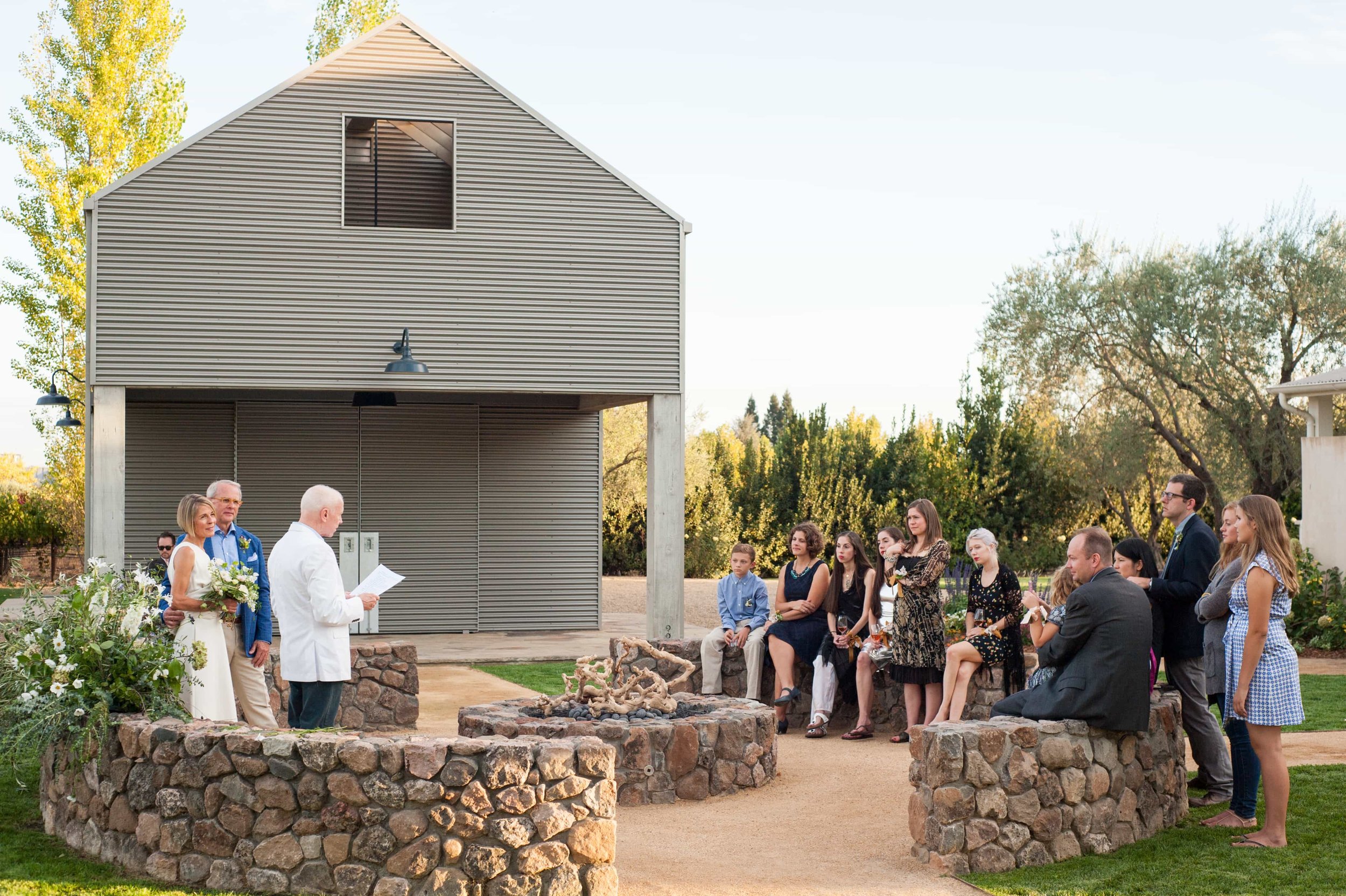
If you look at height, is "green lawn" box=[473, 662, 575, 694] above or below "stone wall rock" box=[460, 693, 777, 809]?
below

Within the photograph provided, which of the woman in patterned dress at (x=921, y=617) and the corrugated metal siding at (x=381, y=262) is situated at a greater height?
the corrugated metal siding at (x=381, y=262)

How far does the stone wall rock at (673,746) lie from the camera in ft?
25.5

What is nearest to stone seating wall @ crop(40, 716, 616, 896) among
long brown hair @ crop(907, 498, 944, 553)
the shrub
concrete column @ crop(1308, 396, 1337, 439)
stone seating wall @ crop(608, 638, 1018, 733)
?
stone seating wall @ crop(608, 638, 1018, 733)

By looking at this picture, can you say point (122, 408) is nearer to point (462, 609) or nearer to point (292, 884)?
point (462, 609)

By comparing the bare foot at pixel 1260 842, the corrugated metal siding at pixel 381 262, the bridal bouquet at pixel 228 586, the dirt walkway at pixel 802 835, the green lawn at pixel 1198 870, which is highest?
the corrugated metal siding at pixel 381 262

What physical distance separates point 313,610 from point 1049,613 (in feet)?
14.2

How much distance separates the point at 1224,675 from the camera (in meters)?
6.77

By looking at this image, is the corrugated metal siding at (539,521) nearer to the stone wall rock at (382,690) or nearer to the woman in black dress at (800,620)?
the stone wall rock at (382,690)

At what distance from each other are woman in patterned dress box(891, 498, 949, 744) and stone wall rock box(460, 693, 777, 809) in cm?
136

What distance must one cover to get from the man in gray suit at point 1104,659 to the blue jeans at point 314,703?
357 centimetres

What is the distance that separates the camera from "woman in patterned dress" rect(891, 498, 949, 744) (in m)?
9.12

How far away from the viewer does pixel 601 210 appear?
600 inches

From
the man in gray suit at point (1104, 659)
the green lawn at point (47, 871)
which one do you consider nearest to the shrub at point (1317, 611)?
the man in gray suit at point (1104, 659)

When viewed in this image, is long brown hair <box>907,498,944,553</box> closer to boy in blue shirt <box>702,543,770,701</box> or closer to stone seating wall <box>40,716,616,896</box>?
boy in blue shirt <box>702,543,770,701</box>
